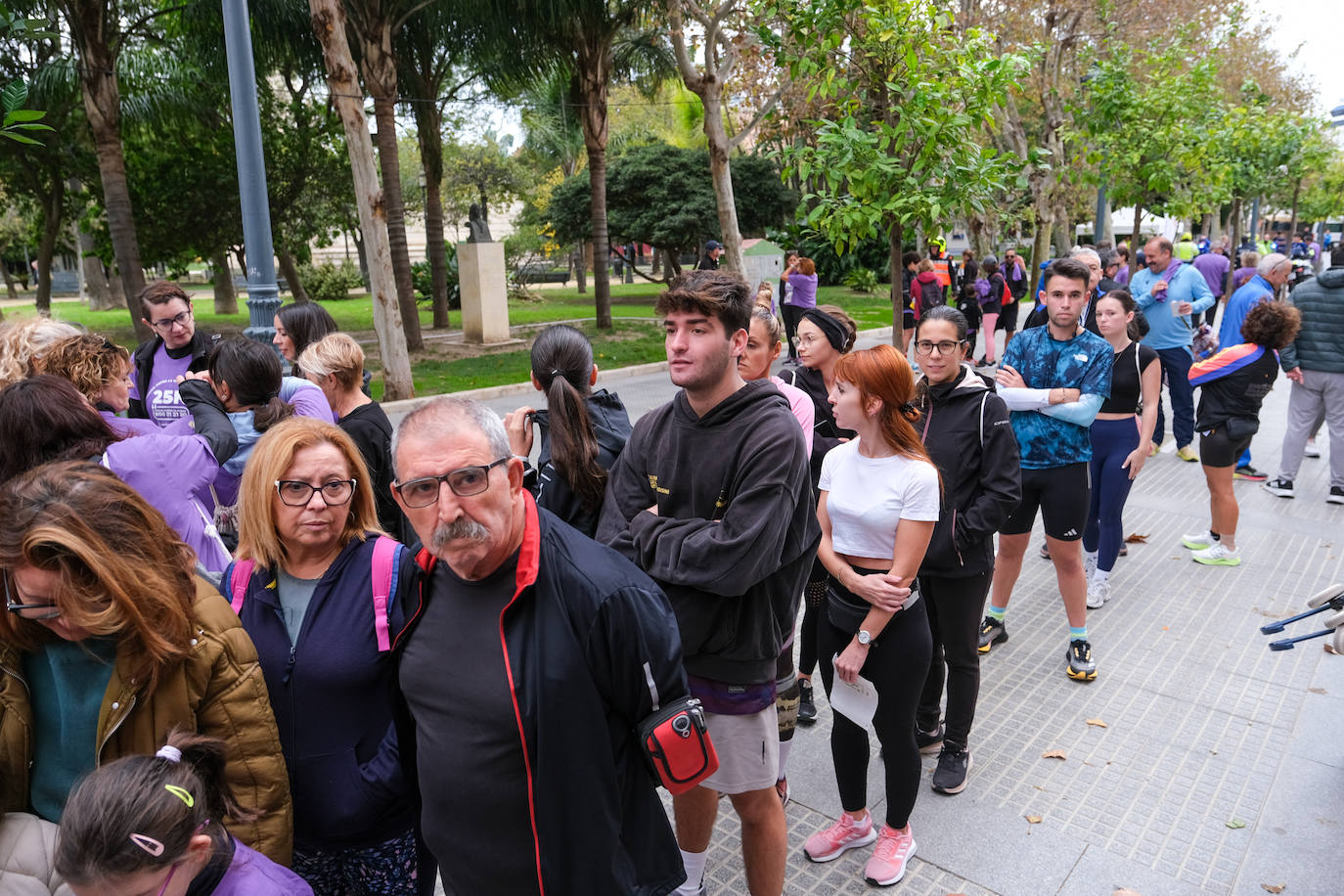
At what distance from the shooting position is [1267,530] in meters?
7.05

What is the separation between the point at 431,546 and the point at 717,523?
87cm

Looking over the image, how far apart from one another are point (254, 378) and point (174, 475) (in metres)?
0.82

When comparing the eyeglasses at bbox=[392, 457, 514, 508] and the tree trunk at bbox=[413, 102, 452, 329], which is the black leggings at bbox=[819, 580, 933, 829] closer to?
the eyeglasses at bbox=[392, 457, 514, 508]

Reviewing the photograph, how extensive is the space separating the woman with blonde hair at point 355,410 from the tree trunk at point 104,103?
11.6 m

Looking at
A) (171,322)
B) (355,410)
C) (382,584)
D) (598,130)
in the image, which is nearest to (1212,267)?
(598,130)

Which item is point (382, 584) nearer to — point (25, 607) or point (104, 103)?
point (25, 607)

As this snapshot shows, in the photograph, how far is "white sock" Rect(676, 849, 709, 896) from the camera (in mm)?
3043

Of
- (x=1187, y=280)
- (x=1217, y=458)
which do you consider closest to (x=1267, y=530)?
(x=1217, y=458)

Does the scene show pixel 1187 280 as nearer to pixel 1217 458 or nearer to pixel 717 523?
pixel 1217 458

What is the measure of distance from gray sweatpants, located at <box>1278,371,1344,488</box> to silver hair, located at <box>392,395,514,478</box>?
308 inches

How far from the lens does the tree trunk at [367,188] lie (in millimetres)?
10508

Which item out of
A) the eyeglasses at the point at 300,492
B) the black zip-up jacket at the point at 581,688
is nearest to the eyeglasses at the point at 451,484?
the black zip-up jacket at the point at 581,688

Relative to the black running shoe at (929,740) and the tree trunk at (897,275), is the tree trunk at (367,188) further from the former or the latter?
the black running shoe at (929,740)

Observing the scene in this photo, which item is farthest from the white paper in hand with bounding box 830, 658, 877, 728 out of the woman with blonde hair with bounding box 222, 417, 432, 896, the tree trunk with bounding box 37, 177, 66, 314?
the tree trunk with bounding box 37, 177, 66, 314
